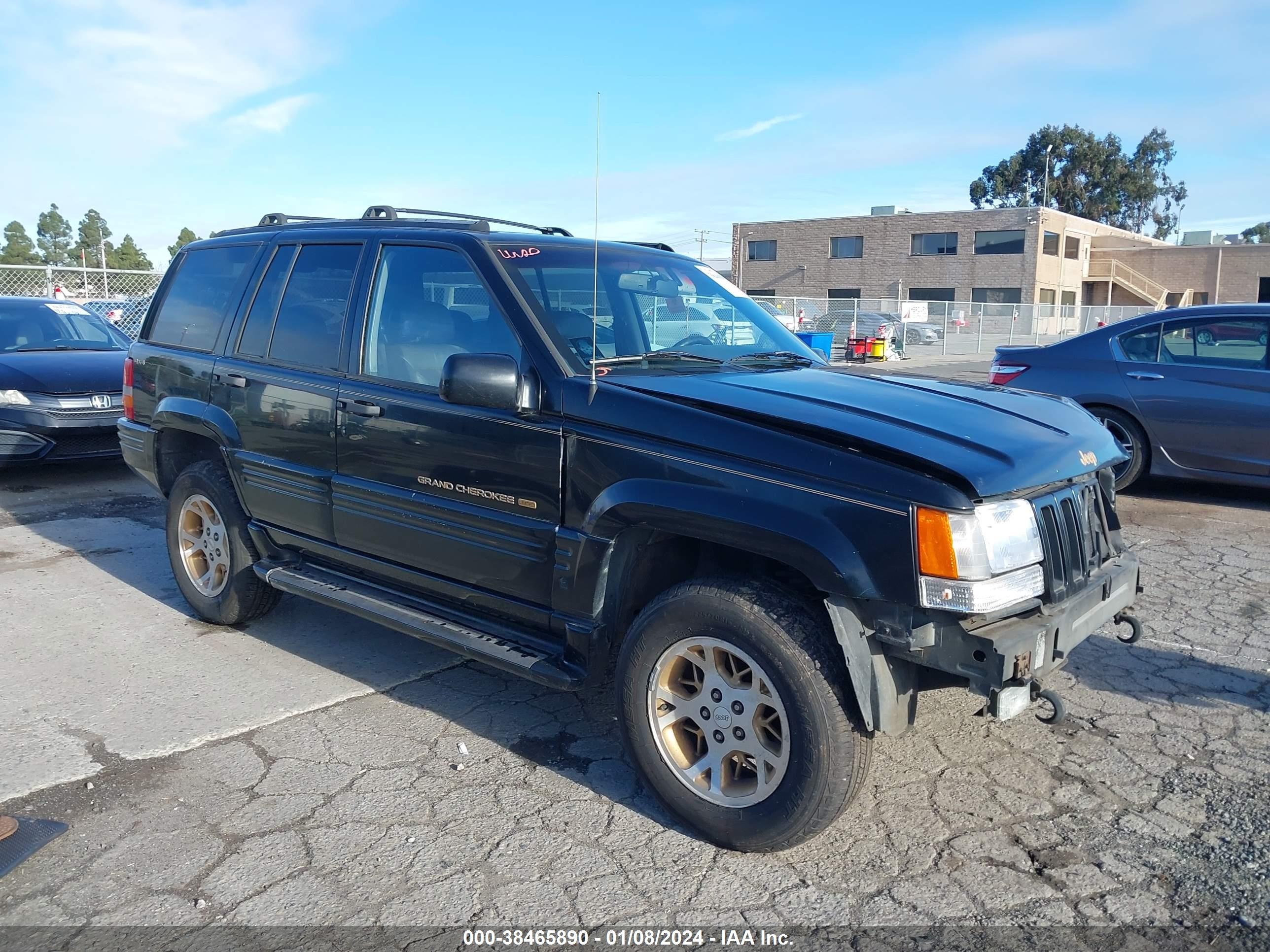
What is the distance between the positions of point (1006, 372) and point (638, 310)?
5650mm


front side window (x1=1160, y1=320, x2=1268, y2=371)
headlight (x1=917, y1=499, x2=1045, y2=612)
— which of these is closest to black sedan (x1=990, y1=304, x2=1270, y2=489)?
front side window (x1=1160, y1=320, x2=1268, y2=371)

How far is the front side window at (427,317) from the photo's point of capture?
3855mm

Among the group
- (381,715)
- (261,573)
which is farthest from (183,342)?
(381,715)

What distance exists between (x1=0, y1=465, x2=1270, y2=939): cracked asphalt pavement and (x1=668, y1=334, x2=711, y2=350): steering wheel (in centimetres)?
157

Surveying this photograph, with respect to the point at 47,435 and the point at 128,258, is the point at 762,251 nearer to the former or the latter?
the point at 128,258

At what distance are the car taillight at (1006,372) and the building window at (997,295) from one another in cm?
4195

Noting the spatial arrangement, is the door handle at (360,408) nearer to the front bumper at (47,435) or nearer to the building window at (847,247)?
the front bumper at (47,435)

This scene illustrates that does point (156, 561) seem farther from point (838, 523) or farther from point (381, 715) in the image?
point (838, 523)

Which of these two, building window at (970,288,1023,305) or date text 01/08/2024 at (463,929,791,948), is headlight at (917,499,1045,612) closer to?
date text 01/08/2024 at (463,929,791,948)

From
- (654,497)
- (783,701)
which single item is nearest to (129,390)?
(654,497)

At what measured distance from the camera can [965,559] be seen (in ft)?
9.15

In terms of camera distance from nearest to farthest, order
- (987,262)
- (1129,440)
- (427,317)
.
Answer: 1. (427,317)
2. (1129,440)
3. (987,262)

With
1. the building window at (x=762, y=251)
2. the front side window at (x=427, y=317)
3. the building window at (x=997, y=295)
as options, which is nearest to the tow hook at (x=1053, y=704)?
the front side window at (x=427, y=317)

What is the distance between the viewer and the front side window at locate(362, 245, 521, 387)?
386 centimetres
